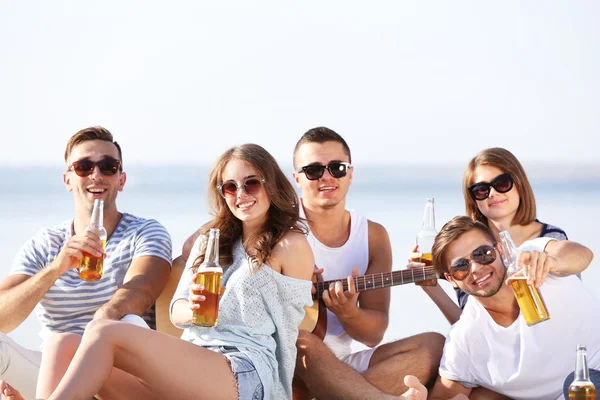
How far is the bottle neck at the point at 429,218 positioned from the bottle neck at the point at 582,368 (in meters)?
1.54

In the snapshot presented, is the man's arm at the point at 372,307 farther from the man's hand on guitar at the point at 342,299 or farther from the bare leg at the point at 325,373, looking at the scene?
the bare leg at the point at 325,373

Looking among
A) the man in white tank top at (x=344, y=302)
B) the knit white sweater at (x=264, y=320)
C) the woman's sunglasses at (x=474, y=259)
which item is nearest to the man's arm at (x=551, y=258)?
the woman's sunglasses at (x=474, y=259)

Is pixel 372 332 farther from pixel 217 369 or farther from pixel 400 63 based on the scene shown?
pixel 400 63

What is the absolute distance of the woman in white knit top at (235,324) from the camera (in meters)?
4.14

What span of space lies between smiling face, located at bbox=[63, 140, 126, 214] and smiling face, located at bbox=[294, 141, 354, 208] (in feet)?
3.91

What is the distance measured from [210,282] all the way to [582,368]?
177 centimetres

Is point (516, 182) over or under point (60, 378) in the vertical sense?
over

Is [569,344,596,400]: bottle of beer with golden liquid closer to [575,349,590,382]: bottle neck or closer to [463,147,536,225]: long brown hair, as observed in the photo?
[575,349,590,382]: bottle neck

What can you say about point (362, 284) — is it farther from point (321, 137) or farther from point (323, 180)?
point (321, 137)

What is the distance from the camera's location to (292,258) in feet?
15.0

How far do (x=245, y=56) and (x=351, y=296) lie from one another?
755 inches

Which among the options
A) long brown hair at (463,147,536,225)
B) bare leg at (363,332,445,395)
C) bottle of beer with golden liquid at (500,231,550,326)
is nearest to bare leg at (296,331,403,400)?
bare leg at (363,332,445,395)

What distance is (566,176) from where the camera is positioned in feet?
71.2

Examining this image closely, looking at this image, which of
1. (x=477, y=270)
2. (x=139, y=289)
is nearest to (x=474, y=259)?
(x=477, y=270)
